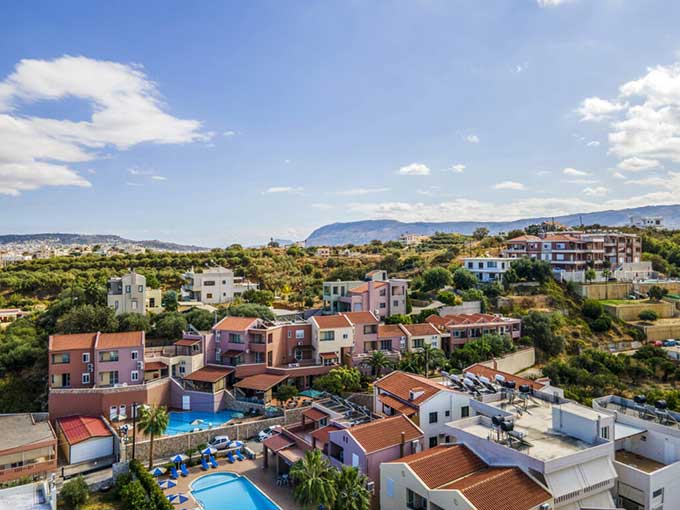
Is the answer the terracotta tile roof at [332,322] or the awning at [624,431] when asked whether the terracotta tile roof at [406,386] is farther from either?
the terracotta tile roof at [332,322]

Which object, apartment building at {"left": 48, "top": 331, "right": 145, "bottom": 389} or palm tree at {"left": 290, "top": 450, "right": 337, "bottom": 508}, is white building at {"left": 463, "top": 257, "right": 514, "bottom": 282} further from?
palm tree at {"left": 290, "top": 450, "right": 337, "bottom": 508}

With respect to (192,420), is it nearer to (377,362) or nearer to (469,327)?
(377,362)

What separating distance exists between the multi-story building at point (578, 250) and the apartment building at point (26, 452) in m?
61.3

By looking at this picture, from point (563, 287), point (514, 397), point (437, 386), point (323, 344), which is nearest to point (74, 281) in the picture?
point (323, 344)

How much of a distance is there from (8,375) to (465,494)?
4102cm

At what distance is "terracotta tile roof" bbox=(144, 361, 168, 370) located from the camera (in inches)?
1581

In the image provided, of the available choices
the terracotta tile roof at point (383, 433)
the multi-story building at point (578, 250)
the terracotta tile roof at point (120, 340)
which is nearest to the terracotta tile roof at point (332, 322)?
the terracotta tile roof at point (120, 340)

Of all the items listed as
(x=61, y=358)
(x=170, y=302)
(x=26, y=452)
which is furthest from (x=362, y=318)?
(x=26, y=452)

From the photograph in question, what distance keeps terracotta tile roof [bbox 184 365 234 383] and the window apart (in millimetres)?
9148

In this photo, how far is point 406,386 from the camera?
30797 mm

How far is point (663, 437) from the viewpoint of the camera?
72.2 ft

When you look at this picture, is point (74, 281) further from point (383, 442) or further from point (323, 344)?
point (383, 442)

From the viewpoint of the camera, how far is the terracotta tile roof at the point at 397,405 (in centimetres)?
2802

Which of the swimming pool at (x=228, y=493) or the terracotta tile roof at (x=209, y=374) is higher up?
the terracotta tile roof at (x=209, y=374)
